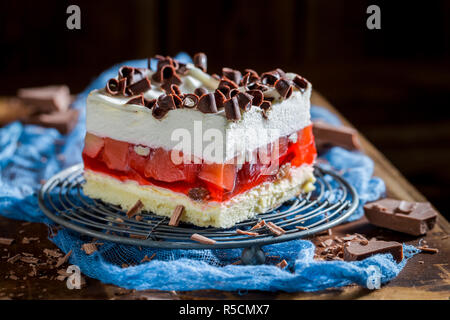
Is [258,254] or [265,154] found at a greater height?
[265,154]

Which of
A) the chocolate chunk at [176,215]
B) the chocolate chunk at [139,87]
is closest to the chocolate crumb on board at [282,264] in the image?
the chocolate chunk at [176,215]

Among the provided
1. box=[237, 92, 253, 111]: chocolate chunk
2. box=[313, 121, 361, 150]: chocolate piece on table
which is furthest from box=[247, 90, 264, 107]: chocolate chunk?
box=[313, 121, 361, 150]: chocolate piece on table

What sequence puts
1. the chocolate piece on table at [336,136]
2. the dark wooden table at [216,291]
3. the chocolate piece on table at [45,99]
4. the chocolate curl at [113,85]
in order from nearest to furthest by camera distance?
1. the dark wooden table at [216,291]
2. the chocolate curl at [113,85]
3. the chocolate piece on table at [336,136]
4. the chocolate piece on table at [45,99]

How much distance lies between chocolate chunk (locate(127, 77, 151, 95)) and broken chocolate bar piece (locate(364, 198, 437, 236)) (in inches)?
42.8

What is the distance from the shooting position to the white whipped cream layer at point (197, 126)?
2352 mm

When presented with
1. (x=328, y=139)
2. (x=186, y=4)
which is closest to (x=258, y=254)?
(x=328, y=139)

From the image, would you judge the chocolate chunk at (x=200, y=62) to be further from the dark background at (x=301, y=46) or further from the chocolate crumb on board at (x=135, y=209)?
the dark background at (x=301, y=46)

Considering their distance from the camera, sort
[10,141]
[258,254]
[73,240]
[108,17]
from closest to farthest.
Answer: [258,254] → [73,240] → [10,141] → [108,17]

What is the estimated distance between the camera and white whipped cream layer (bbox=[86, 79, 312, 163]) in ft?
7.72

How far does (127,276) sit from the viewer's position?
206cm

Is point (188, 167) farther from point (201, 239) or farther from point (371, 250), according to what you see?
point (371, 250)

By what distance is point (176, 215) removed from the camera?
2.48m

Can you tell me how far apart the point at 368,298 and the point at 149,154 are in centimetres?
105
